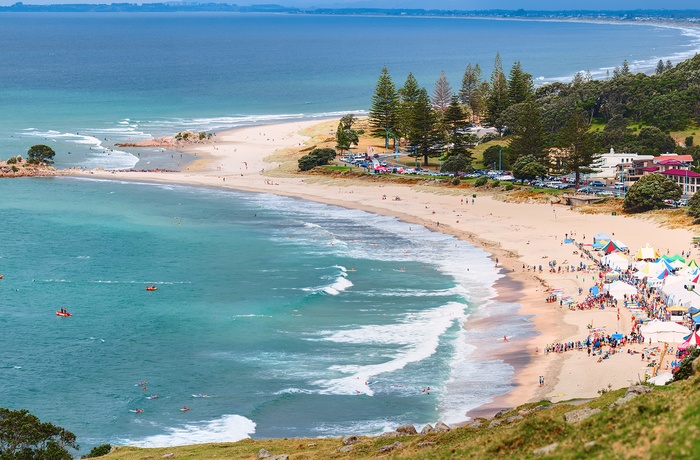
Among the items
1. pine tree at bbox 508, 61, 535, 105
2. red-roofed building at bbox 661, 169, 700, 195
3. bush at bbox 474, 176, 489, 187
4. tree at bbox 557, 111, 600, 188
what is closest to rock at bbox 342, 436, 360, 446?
red-roofed building at bbox 661, 169, 700, 195

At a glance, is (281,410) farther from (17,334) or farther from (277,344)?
(17,334)

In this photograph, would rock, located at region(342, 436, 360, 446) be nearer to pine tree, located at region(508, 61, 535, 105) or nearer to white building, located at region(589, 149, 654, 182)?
white building, located at region(589, 149, 654, 182)

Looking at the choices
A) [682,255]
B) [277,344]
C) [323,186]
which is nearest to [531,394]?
[277,344]

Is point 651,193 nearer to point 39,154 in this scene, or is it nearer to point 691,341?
point 691,341

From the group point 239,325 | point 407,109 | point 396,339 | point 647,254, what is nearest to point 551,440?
point 396,339

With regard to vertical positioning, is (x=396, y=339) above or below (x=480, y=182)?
below

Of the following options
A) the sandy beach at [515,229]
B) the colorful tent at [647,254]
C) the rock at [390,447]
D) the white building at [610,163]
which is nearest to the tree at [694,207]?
the sandy beach at [515,229]
